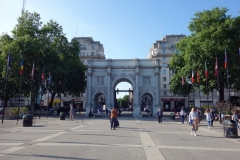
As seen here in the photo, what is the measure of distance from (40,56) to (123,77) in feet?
58.8

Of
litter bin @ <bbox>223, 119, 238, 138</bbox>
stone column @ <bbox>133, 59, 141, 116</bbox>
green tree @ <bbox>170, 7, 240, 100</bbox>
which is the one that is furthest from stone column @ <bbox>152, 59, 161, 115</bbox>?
litter bin @ <bbox>223, 119, 238, 138</bbox>

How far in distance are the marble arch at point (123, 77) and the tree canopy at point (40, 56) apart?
414cm

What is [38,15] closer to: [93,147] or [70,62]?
Answer: [70,62]

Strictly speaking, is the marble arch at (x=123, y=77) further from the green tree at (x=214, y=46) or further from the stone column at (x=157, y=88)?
Answer: the green tree at (x=214, y=46)

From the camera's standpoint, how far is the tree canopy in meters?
42.6

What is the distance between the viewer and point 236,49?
37906mm

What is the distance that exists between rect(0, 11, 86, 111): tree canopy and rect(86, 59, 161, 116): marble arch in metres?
4.14

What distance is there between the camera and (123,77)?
52.5 m

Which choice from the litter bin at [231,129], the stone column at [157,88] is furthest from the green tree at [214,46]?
the litter bin at [231,129]

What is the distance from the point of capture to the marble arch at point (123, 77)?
5150cm

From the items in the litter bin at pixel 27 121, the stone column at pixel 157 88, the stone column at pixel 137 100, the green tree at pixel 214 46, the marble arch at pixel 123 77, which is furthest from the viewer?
the marble arch at pixel 123 77

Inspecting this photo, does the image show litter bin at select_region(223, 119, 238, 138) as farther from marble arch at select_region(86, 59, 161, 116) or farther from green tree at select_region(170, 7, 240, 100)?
marble arch at select_region(86, 59, 161, 116)

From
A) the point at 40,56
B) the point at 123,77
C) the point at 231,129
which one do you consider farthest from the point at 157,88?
the point at 231,129

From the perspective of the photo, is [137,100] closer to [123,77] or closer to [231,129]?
[123,77]
